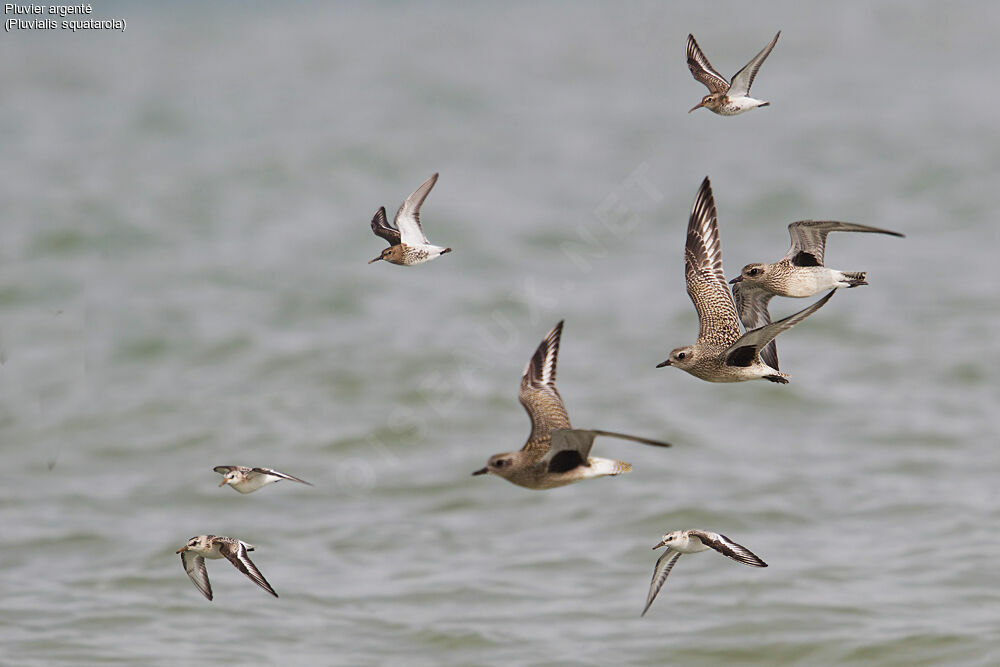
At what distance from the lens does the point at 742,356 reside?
7.03m

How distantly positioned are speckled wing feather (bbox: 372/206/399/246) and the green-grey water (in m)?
6.04

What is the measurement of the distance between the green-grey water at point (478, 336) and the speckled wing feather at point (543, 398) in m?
5.56

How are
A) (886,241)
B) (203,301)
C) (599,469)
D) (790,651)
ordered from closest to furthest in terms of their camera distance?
(599,469), (790,651), (203,301), (886,241)

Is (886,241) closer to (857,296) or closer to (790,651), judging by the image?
(857,296)

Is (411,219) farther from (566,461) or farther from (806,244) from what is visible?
(806,244)

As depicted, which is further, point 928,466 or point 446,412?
point 446,412

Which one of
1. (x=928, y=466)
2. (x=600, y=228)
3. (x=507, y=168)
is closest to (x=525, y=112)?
(x=507, y=168)

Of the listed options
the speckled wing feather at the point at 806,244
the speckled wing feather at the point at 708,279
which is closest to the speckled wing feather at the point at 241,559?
the speckled wing feather at the point at 708,279

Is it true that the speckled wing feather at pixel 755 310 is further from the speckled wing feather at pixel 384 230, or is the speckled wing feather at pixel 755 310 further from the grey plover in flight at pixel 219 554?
the grey plover in flight at pixel 219 554

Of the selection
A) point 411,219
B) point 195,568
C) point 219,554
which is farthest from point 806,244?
point 195,568

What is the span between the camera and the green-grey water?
14.3 meters

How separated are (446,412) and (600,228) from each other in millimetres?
8165

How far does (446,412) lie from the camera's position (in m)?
21.6

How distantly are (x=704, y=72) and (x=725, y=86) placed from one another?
0.16m
